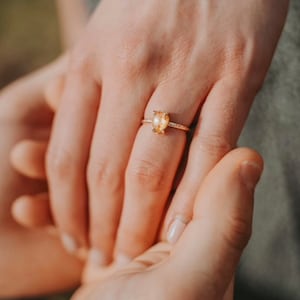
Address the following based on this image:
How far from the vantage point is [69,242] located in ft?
2.47

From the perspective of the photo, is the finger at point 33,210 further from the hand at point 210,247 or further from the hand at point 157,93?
the hand at point 210,247

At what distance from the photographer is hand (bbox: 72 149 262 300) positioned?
1.57 ft

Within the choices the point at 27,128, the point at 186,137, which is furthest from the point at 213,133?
the point at 27,128

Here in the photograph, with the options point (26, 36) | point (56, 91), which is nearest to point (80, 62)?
point (56, 91)

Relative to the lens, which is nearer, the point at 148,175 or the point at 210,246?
the point at 210,246

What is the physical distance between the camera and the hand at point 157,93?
0.59m

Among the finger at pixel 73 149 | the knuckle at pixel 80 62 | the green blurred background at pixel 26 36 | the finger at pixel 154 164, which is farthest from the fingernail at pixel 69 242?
the green blurred background at pixel 26 36

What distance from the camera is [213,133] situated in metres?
0.59

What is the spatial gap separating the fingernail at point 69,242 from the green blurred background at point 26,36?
81cm

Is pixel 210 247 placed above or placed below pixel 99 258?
above

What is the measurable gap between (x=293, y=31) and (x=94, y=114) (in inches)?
10.1

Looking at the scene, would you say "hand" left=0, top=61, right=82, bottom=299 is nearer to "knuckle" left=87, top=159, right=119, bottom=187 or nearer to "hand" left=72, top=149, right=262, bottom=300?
"knuckle" left=87, top=159, right=119, bottom=187

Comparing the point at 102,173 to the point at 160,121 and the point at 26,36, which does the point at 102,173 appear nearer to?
the point at 160,121

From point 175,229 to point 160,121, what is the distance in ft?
0.37
